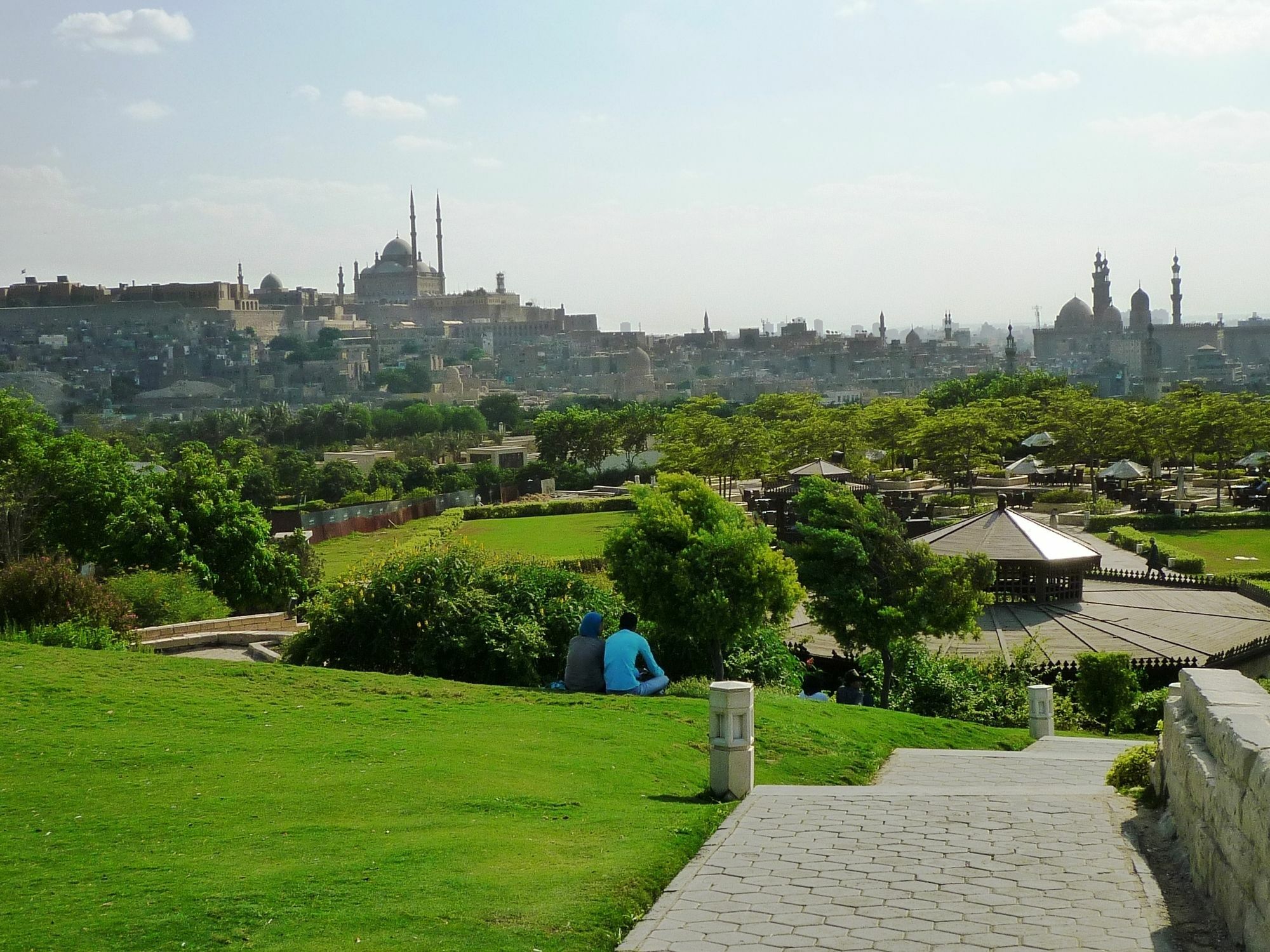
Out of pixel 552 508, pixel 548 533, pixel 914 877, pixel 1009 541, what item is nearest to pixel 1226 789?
pixel 914 877

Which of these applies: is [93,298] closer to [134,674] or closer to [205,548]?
[205,548]

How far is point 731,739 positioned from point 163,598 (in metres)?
12.2

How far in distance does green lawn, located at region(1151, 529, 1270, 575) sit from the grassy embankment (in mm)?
13118

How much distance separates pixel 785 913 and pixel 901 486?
140ft

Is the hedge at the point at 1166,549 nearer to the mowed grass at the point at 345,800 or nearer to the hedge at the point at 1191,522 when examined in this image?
the hedge at the point at 1191,522

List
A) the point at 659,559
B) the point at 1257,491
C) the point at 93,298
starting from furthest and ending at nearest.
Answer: the point at 93,298 < the point at 1257,491 < the point at 659,559

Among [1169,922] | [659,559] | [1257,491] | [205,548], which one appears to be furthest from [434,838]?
[1257,491]

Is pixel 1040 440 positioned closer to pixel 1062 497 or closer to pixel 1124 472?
pixel 1062 497

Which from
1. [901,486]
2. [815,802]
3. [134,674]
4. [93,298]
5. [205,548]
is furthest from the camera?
[93,298]

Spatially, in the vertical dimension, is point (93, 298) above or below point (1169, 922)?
above

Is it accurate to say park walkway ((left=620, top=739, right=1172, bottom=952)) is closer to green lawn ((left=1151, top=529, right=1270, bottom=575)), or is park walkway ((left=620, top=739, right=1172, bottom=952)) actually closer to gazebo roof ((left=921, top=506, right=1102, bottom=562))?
gazebo roof ((left=921, top=506, right=1102, bottom=562))

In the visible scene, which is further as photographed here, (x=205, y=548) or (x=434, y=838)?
(x=205, y=548)

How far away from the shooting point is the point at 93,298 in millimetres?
164250

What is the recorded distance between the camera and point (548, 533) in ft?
121
